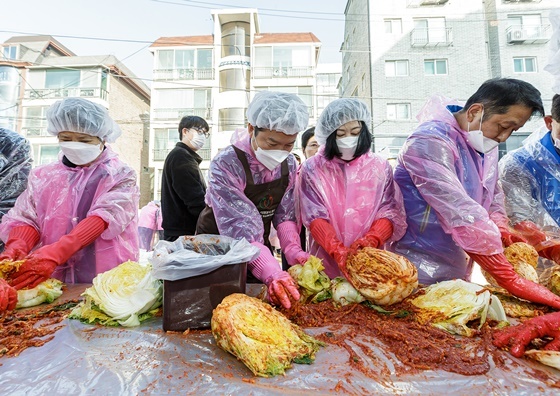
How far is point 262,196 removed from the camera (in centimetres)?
253

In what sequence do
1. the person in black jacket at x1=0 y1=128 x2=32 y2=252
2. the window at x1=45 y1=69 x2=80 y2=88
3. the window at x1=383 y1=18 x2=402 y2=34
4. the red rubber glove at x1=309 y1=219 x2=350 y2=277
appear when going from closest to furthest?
the red rubber glove at x1=309 y1=219 x2=350 y2=277, the person in black jacket at x1=0 y1=128 x2=32 y2=252, the window at x1=383 y1=18 x2=402 y2=34, the window at x1=45 y1=69 x2=80 y2=88

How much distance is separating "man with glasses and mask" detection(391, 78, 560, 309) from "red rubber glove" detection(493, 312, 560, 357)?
0.36 m

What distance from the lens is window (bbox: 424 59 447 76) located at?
63.9 feet

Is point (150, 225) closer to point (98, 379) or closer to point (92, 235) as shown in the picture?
point (92, 235)

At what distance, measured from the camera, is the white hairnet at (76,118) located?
2.52m

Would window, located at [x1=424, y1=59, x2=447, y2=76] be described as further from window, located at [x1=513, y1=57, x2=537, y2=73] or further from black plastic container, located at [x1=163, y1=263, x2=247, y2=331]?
black plastic container, located at [x1=163, y1=263, x2=247, y2=331]

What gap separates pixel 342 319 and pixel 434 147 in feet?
4.17

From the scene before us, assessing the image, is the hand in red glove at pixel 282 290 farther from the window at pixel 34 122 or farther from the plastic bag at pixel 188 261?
the window at pixel 34 122

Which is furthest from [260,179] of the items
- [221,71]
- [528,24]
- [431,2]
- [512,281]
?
[528,24]

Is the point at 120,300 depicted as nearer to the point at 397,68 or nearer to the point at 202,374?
the point at 202,374

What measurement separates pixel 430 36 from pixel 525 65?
5716mm

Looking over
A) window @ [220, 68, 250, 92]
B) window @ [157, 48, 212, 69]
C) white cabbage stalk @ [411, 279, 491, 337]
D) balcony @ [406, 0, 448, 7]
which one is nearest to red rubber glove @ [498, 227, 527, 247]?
white cabbage stalk @ [411, 279, 491, 337]

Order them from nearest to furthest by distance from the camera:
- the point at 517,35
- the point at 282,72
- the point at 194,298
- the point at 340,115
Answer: the point at 194,298 → the point at 340,115 → the point at 517,35 → the point at 282,72

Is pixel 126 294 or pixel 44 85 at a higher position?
pixel 44 85
